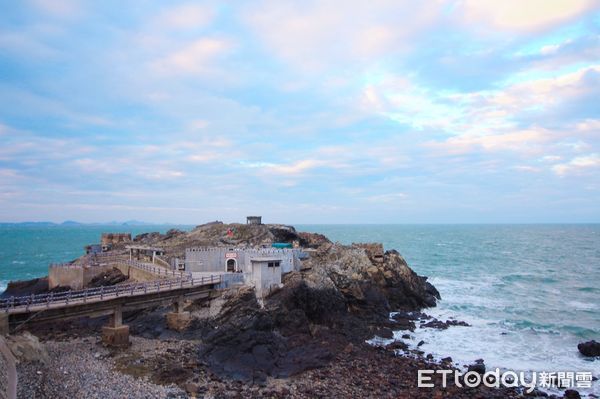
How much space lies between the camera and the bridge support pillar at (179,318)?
119ft

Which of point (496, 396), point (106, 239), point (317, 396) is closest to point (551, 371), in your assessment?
point (496, 396)

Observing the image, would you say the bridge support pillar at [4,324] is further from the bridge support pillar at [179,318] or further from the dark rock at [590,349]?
the dark rock at [590,349]

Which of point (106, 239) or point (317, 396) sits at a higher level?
point (106, 239)

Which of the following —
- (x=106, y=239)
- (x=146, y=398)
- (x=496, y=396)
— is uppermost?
(x=106, y=239)

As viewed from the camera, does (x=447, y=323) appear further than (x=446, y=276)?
No

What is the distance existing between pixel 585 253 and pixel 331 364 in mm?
112803

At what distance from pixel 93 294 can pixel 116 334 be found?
10.8 ft

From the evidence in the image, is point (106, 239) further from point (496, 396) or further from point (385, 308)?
point (496, 396)

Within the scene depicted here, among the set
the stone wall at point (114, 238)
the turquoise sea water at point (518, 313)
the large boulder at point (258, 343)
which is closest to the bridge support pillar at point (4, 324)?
the large boulder at point (258, 343)

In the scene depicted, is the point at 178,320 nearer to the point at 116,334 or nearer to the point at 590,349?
the point at 116,334

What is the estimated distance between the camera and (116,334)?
31.4m

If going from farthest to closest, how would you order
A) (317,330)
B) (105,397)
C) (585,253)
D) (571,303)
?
1. (585,253)
2. (571,303)
3. (317,330)
4. (105,397)

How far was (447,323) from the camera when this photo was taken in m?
44.0

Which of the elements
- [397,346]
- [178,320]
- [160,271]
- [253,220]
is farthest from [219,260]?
[253,220]
